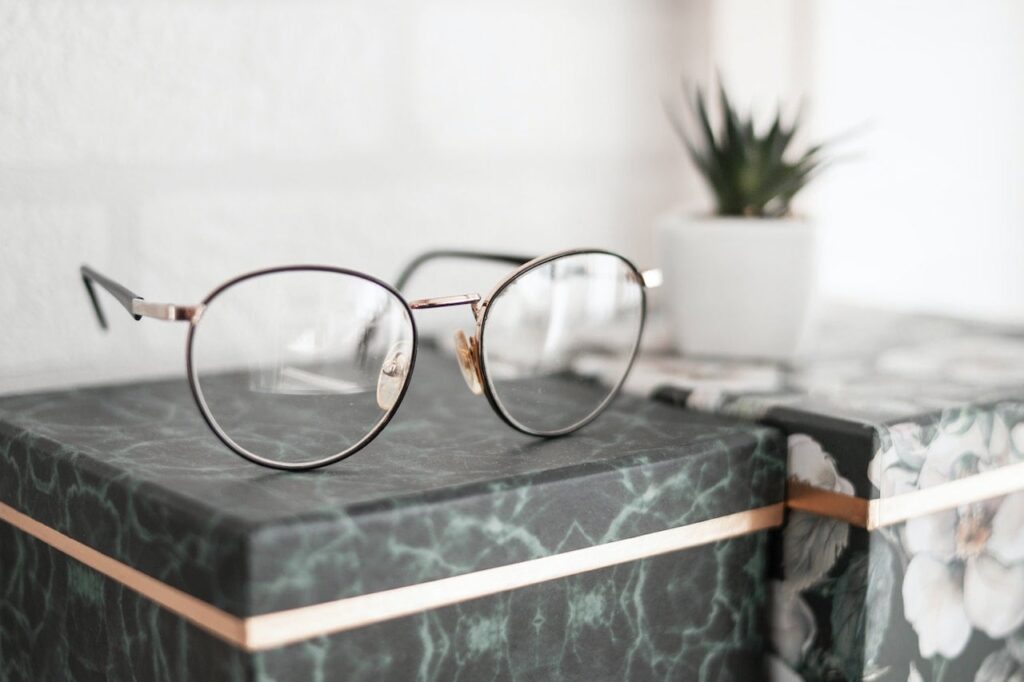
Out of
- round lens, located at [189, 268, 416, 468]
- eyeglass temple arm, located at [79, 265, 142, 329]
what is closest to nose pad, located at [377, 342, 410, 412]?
round lens, located at [189, 268, 416, 468]

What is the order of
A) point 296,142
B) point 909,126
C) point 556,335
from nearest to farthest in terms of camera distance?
1. point 556,335
2. point 296,142
3. point 909,126

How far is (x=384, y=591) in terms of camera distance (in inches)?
16.5

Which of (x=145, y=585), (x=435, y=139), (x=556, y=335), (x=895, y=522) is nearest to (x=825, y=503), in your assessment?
(x=895, y=522)

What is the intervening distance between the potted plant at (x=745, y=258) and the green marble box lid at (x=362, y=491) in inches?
4.5

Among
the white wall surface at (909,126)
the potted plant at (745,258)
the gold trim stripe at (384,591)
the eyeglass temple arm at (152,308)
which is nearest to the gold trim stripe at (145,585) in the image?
the gold trim stripe at (384,591)

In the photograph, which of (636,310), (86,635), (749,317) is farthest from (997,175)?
(86,635)

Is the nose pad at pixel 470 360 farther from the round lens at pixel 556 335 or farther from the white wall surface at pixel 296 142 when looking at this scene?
the white wall surface at pixel 296 142

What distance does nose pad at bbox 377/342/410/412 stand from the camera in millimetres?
498

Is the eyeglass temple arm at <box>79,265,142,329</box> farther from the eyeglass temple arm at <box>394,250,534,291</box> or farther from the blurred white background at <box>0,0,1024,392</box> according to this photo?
the eyeglass temple arm at <box>394,250,534,291</box>

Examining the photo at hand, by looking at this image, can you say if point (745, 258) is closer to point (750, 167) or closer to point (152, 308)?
point (750, 167)

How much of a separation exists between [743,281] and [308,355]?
27 centimetres

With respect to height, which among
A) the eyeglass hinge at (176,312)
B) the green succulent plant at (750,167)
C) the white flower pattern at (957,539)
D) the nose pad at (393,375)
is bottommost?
the white flower pattern at (957,539)

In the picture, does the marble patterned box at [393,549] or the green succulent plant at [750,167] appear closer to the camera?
the marble patterned box at [393,549]

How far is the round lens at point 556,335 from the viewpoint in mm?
542
